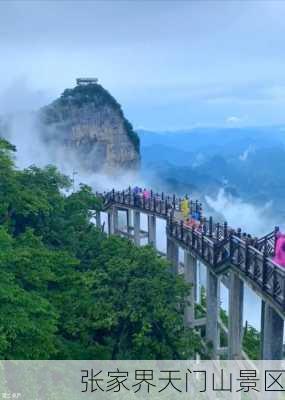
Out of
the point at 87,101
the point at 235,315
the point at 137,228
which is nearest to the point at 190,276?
the point at 235,315

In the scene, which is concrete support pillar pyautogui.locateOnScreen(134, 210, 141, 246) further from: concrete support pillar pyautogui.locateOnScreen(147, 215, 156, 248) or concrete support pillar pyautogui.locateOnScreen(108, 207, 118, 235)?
concrete support pillar pyautogui.locateOnScreen(108, 207, 118, 235)

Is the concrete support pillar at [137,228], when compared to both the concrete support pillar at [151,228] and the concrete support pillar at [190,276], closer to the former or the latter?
the concrete support pillar at [151,228]

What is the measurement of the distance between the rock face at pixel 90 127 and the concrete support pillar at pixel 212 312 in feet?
213

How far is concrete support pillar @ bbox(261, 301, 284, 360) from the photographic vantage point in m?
11.8

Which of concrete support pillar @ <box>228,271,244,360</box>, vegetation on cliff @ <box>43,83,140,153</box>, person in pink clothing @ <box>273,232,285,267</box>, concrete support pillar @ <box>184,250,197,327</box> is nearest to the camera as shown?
person in pink clothing @ <box>273,232,285,267</box>

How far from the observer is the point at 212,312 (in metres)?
16.8

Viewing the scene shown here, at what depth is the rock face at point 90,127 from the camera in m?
80.2

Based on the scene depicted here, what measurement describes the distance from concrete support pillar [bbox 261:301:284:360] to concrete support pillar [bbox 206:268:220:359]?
179 inches

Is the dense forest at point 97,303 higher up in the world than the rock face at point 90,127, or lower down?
lower down

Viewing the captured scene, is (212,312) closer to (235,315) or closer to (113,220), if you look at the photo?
(235,315)

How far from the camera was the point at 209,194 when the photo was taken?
504 feet

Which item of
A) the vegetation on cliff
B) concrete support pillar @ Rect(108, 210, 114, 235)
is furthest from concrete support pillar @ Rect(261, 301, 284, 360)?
the vegetation on cliff

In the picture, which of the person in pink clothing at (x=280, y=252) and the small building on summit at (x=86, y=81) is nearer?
the person in pink clothing at (x=280, y=252)

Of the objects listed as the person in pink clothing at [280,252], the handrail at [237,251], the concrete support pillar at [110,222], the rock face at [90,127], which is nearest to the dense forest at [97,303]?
the handrail at [237,251]
